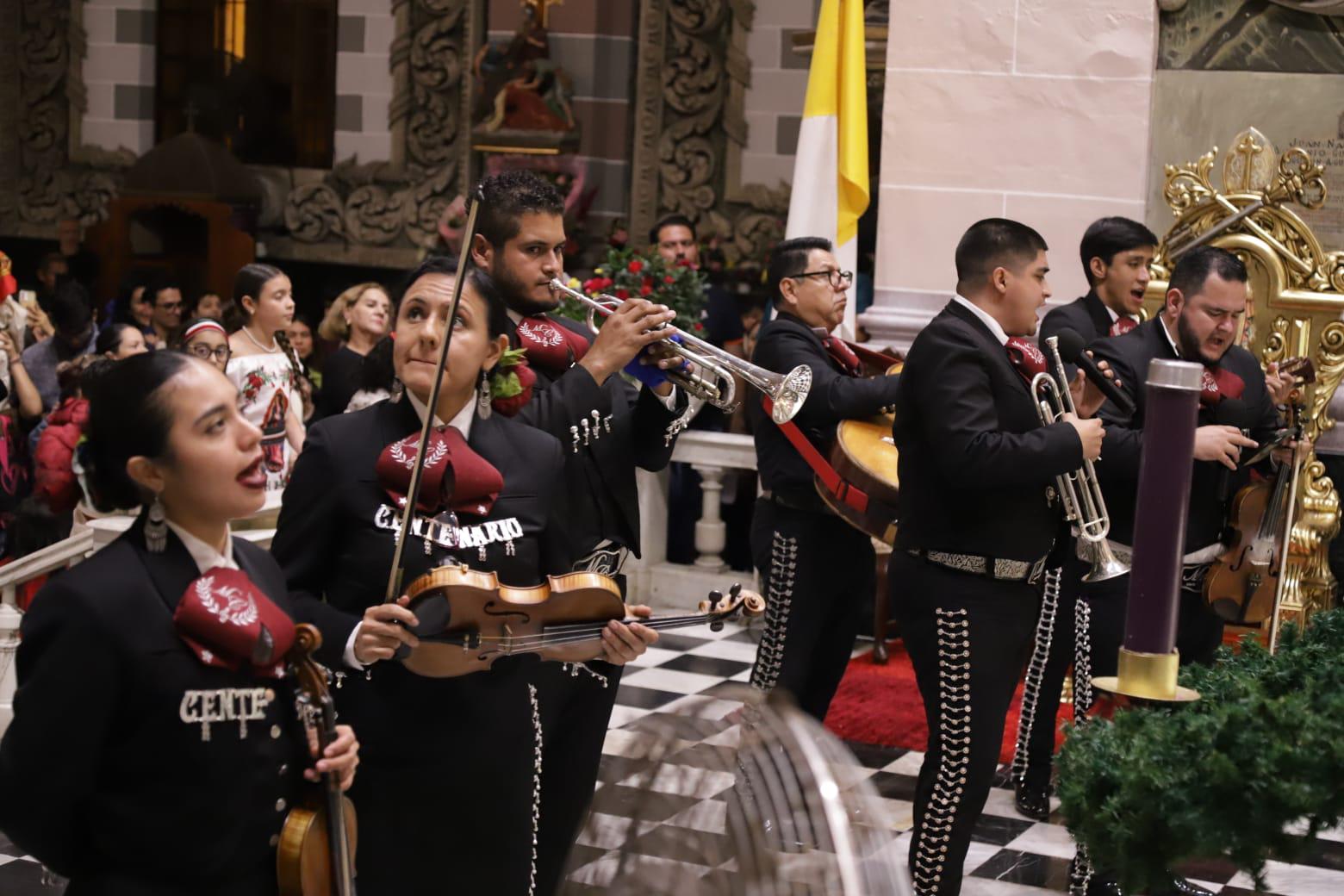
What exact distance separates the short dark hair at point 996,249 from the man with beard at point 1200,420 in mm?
864

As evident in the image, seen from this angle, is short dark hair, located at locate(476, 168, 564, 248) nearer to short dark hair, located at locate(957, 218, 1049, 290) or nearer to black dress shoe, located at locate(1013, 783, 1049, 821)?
short dark hair, located at locate(957, 218, 1049, 290)

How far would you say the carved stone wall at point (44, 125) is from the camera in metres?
14.1

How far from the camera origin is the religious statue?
12.3m

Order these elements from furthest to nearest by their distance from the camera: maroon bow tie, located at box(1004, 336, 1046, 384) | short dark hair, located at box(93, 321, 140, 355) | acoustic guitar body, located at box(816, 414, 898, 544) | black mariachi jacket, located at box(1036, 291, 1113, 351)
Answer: short dark hair, located at box(93, 321, 140, 355) < black mariachi jacket, located at box(1036, 291, 1113, 351) < acoustic guitar body, located at box(816, 414, 898, 544) < maroon bow tie, located at box(1004, 336, 1046, 384)

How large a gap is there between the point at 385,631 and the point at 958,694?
175 centimetres

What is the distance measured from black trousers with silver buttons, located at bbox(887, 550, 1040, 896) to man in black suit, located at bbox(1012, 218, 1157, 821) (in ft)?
4.18

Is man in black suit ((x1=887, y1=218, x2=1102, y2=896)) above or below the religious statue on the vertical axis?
below

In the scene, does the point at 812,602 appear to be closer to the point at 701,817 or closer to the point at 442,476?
the point at 442,476

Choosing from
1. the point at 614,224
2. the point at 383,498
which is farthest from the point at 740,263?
the point at 383,498

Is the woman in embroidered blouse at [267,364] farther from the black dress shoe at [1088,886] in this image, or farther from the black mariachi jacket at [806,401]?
the black dress shoe at [1088,886]

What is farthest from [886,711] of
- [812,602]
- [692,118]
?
[692,118]

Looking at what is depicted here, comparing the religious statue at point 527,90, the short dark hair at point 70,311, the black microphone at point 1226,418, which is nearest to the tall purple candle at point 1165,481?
the black microphone at point 1226,418

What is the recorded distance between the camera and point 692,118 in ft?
40.7

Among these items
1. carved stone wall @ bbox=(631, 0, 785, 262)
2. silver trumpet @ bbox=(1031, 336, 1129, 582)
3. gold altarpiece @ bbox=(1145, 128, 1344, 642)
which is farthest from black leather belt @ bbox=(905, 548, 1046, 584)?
carved stone wall @ bbox=(631, 0, 785, 262)
